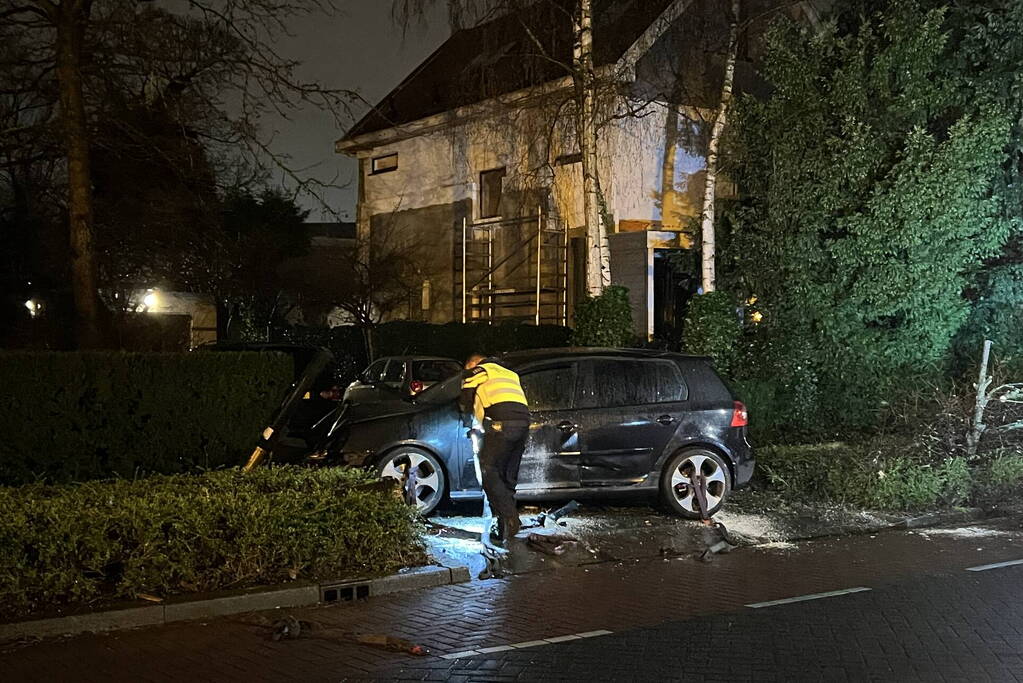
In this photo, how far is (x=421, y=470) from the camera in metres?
11.0

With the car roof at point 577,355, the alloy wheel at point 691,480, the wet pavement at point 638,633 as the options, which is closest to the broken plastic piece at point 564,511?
the alloy wheel at point 691,480

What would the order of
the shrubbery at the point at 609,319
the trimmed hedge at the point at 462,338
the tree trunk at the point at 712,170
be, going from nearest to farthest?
the tree trunk at the point at 712,170
the shrubbery at the point at 609,319
the trimmed hedge at the point at 462,338

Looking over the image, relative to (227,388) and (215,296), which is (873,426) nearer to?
(227,388)

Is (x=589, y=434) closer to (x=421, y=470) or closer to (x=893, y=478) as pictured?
(x=421, y=470)

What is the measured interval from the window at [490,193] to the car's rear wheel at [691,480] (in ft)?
51.4

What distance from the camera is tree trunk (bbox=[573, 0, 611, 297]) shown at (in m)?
17.2

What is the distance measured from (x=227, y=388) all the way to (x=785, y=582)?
5.45m

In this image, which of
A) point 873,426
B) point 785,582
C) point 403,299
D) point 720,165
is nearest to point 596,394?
point 785,582

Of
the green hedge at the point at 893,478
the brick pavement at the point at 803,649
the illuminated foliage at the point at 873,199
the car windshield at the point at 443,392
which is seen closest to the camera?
the brick pavement at the point at 803,649

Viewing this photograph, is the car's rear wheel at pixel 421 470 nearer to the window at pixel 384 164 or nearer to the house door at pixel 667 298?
the house door at pixel 667 298

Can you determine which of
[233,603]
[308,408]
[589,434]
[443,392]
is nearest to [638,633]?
[233,603]

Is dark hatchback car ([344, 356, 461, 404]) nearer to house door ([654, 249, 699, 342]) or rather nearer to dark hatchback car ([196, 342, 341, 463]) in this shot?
dark hatchback car ([196, 342, 341, 463])

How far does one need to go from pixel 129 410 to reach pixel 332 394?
168 inches

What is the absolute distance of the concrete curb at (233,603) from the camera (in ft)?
23.5
